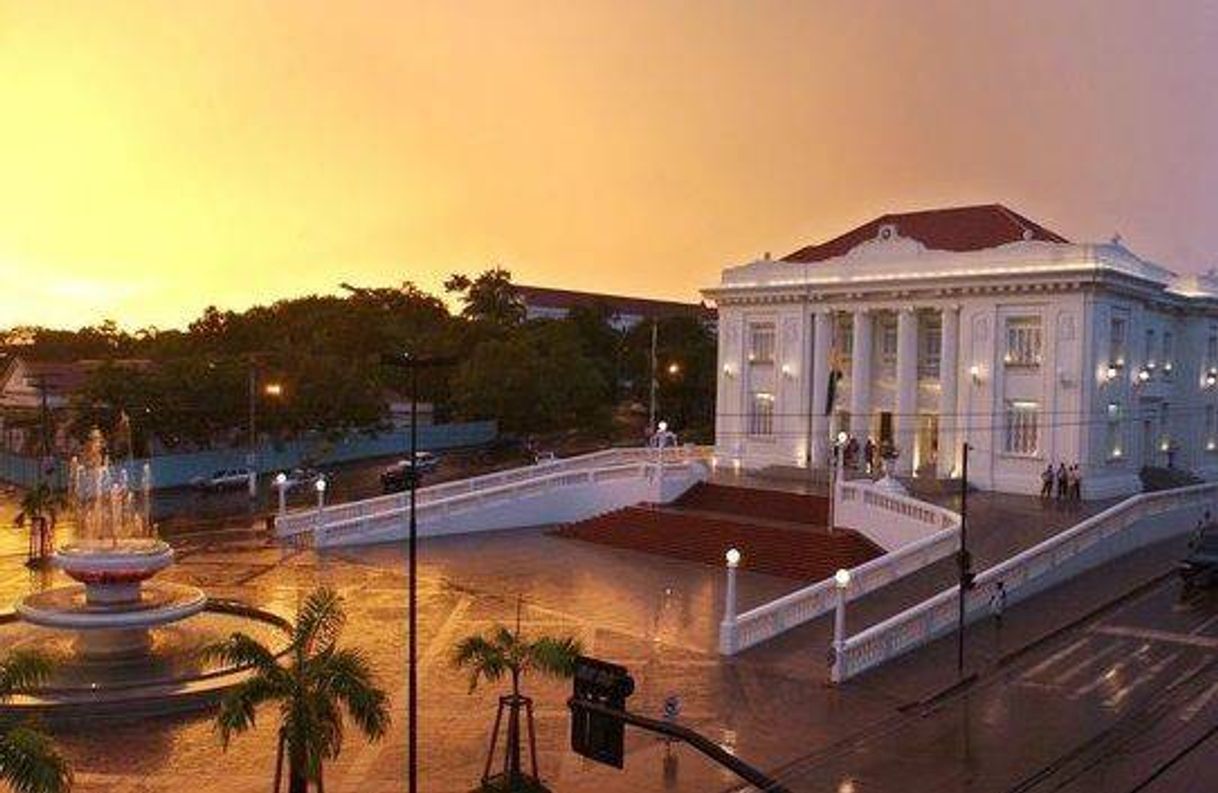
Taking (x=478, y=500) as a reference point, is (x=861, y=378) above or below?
above

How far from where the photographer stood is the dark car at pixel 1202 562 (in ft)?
108

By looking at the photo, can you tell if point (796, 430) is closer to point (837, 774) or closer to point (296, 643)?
point (837, 774)

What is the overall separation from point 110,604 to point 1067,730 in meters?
19.7

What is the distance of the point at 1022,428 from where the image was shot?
1849 inches

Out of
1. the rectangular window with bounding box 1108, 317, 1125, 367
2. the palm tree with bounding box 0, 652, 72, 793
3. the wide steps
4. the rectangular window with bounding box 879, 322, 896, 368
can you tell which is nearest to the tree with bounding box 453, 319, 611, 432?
the rectangular window with bounding box 879, 322, 896, 368

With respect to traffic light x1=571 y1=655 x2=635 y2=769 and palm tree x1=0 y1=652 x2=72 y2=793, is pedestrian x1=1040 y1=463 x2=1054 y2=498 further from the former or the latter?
palm tree x1=0 y1=652 x2=72 y2=793

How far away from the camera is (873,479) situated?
47656 millimetres

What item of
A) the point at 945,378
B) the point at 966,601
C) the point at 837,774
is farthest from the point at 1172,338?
the point at 837,774

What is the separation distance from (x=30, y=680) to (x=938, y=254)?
41.9 metres

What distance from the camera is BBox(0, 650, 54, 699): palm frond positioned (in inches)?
523

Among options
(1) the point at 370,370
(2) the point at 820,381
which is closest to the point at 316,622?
(2) the point at 820,381

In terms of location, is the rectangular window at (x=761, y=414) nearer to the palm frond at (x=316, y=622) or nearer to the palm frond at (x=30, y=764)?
the palm frond at (x=316, y=622)

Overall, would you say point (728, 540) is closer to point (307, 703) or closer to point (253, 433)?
point (307, 703)

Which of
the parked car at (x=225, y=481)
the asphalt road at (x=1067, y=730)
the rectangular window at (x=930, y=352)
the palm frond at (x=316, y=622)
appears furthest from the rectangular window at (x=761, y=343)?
the palm frond at (x=316, y=622)
